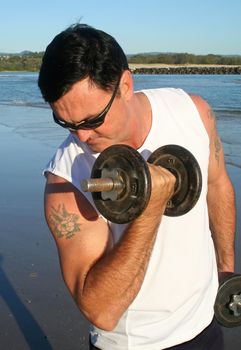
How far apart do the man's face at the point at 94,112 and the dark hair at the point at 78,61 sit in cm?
3

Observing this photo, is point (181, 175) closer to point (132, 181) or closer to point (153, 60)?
point (132, 181)

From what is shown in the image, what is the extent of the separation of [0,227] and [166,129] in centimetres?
402

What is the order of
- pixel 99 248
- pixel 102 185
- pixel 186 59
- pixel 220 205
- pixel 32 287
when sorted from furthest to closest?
pixel 186 59
pixel 32 287
pixel 220 205
pixel 99 248
pixel 102 185

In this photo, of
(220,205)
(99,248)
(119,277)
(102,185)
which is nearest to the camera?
(102,185)

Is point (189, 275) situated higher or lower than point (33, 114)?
higher

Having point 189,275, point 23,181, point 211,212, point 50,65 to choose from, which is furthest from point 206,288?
point 23,181

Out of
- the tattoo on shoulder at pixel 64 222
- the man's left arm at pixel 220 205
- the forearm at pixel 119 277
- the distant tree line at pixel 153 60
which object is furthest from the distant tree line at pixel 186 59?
the forearm at pixel 119 277

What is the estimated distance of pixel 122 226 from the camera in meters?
2.08

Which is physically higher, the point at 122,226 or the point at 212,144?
the point at 212,144

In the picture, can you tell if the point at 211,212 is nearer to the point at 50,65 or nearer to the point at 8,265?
the point at 50,65

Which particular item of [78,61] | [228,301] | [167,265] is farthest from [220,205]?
[78,61]

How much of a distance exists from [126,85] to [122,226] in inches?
21.6

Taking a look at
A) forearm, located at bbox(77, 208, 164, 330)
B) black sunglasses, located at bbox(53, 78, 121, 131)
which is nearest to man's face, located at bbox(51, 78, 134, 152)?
black sunglasses, located at bbox(53, 78, 121, 131)

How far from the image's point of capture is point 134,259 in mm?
1920
